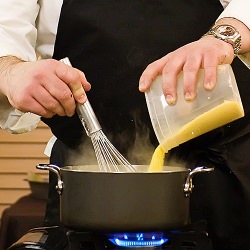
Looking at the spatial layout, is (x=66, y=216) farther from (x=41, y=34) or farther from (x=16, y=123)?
(x=41, y=34)

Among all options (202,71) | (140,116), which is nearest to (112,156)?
(140,116)

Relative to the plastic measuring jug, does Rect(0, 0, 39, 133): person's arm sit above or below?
above

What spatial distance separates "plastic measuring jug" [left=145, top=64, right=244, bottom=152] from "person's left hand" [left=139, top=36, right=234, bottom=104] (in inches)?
0.5

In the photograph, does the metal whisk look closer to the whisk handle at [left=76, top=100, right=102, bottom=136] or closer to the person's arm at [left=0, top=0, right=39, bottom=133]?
the whisk handle at [left=76, top=100, right=102, bottom=136]

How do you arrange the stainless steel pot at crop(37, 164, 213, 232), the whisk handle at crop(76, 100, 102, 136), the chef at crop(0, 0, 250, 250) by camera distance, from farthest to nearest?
the chef at crop(0, 0, 250, 250) < the whisk handle at crop(76, 100, 102, 136) < the stainless steel pot at crop(37, 164, 213, 232)

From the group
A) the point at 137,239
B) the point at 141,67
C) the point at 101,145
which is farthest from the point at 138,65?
the point at 137,239

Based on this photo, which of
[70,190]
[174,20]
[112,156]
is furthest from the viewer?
[174,20]

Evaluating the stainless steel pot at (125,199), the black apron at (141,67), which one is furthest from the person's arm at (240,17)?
the stainless steel pot at (125,199)

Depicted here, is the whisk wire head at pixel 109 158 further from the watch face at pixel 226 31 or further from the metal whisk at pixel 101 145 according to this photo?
the watch face at pixel 226 31

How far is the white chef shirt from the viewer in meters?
1.44

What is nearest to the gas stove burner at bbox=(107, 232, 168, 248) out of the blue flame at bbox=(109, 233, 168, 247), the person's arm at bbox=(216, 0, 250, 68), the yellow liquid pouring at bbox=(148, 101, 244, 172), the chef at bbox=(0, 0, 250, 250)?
the blue flame at bbox=(109, 233, 168, 247)

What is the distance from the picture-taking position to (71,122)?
1493 millimetres

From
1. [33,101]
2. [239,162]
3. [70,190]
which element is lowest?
[239,162]

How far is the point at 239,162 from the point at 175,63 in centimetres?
34
